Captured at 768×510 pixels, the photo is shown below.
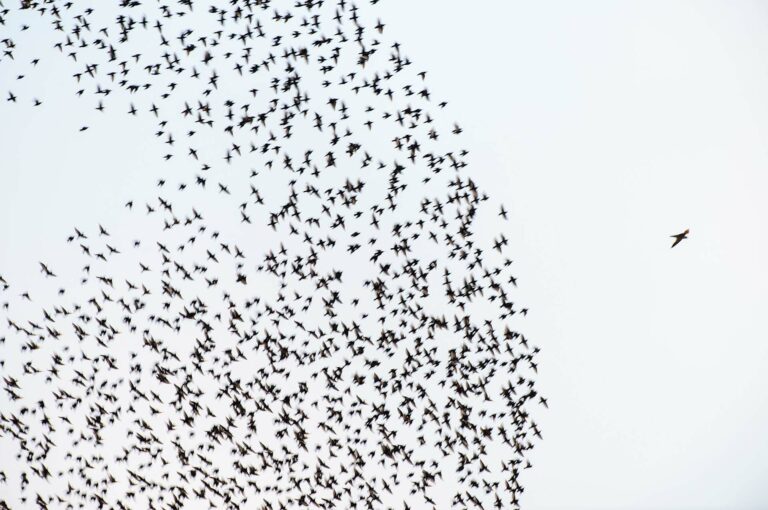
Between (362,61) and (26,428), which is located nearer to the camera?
(362,61)

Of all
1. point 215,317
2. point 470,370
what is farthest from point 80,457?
point 470,370

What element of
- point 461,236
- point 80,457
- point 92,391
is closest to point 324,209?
point 461,236

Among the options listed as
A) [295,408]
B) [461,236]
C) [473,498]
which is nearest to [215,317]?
[295,408]

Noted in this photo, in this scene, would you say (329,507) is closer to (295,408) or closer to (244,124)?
(295,408)

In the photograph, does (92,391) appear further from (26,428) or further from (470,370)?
(470,370)

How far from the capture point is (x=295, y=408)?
1168 inches

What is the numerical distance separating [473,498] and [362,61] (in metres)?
16.7

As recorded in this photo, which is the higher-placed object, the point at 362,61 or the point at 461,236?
the point at 362,61

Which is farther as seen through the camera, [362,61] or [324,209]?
[324,209]

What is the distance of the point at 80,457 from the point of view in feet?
97.3

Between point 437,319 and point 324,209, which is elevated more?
point 324,209

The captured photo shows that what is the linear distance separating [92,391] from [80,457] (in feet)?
7.96

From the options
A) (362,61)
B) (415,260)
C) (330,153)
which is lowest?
(415,260)

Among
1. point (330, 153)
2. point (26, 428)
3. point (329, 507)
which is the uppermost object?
point (330, 153)
